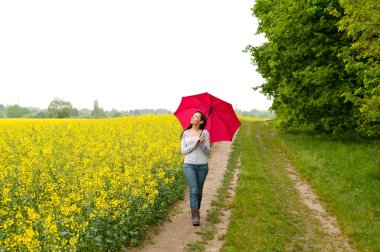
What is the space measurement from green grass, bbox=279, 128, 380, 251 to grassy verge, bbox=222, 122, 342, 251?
2.67ft

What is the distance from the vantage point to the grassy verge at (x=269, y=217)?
25.1 feet

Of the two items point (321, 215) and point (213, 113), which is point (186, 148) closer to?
point (213, 113)

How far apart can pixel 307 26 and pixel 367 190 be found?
35.9ft

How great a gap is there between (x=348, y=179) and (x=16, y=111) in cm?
9361

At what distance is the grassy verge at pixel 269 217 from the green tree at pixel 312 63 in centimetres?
620

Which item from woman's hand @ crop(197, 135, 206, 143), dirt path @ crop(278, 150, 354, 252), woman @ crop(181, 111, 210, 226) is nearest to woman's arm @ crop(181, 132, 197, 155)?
woman @ crop(181, 111, 210, 226)

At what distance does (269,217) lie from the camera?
9.30m

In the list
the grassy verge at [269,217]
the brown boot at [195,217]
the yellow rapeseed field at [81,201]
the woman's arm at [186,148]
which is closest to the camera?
the yellow rapeseed field at [81,201]

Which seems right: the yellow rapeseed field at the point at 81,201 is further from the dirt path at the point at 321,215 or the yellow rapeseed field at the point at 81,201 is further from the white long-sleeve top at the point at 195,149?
the dirt path at the point at 321,215

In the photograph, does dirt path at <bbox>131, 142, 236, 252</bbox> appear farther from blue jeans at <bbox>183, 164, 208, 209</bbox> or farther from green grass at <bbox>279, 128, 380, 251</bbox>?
green grass at <bbox>279, 128, 380, 251</bbox>

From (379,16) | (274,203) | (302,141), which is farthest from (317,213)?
(302,141)

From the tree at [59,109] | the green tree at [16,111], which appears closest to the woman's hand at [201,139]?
the tree at [59,109]

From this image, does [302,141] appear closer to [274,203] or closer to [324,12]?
[324,12]

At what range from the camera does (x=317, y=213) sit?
32.6ft
